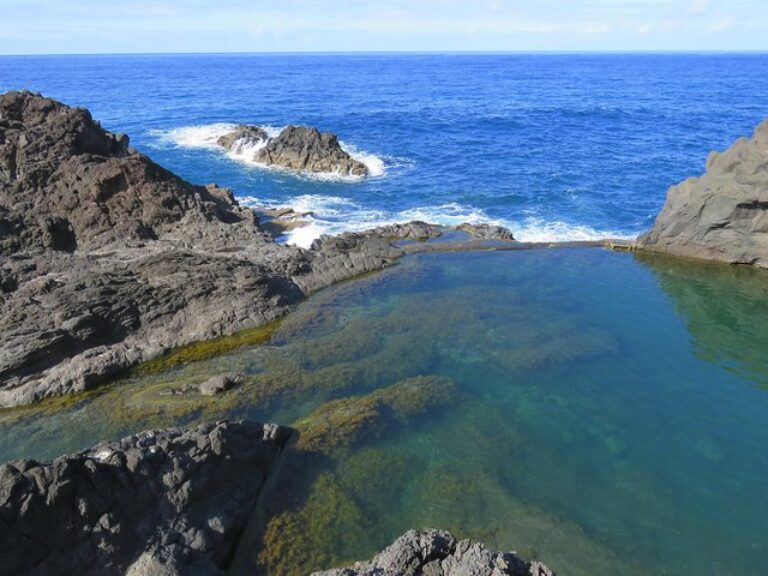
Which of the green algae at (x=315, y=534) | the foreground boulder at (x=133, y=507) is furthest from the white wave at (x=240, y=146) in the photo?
the foreground boulder at (x=133, y=507)

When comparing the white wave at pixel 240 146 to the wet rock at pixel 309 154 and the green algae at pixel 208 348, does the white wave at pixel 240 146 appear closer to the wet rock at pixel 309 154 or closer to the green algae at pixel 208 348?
the wet rock at pixel 309 154

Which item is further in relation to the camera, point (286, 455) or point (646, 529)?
point (286, 455)

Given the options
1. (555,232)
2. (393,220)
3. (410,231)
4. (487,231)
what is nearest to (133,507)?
(410,231)

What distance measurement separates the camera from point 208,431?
1599 cm

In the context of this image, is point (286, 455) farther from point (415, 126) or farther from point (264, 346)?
point (415, 126)

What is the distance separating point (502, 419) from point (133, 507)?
1212cm

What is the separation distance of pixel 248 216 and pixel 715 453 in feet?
89.8

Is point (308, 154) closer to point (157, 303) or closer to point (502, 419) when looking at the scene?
point (157, 303)

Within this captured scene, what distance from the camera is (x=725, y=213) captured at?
33625 millimetres

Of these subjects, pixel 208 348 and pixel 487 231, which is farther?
pixel 487 231

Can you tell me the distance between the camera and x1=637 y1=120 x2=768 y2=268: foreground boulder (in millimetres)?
32781

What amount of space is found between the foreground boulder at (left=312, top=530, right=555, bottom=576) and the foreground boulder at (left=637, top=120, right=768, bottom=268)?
2945 cm

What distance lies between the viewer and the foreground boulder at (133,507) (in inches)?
490

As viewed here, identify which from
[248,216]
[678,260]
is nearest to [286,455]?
[248,216]
